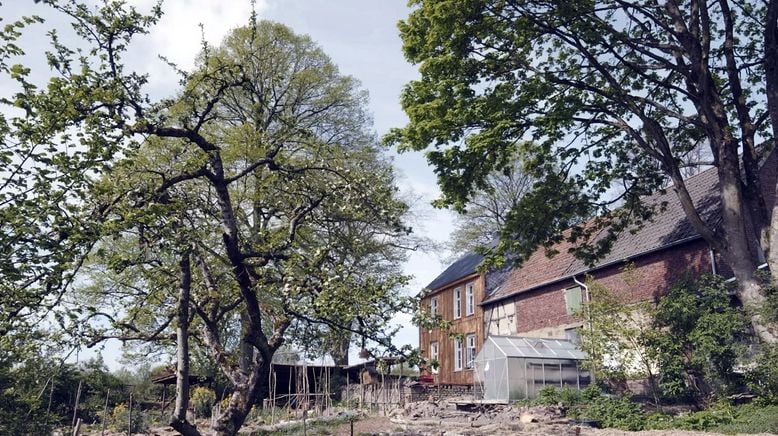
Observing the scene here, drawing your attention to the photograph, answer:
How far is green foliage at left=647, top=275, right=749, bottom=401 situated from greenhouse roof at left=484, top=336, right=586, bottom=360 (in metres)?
6.25

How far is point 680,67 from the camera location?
1736 centimetres

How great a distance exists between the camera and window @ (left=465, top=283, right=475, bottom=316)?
115 feet

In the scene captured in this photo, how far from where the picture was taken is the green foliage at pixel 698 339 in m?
16.3

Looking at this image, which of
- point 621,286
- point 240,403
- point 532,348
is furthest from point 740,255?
point 240,403

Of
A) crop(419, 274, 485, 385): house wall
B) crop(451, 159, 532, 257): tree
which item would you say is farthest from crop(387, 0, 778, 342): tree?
crop(451, 159, 532, 257): tree

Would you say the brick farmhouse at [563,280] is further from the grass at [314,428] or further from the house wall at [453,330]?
the grass at [314,428]

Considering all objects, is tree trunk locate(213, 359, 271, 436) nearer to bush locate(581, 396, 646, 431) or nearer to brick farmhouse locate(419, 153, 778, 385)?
brick farmhouse locate(419, 153, 778, 385)

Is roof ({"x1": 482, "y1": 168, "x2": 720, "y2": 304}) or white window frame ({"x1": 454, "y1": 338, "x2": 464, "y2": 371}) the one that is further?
white window frame ({"x1": 454, "y1": 338, "x2": 464, "y2": 371})

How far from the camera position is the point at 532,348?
24969mm

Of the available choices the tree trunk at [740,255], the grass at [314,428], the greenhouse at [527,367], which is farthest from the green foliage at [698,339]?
the grass at [314,428]

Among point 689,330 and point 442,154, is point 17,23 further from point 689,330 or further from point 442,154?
point 689,330

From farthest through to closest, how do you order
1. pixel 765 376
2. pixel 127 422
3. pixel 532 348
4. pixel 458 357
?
pixel 458 357, pixel 127 422, pixel 532 348, pixel 765 376

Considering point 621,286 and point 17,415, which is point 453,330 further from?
point 17,415

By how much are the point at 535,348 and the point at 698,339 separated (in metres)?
8.99
